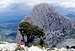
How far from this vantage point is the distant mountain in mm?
32406

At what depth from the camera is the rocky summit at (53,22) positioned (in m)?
32.4

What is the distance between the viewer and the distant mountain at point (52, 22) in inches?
1276

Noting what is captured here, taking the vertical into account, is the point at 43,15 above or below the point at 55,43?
above

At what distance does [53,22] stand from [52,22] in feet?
0.45

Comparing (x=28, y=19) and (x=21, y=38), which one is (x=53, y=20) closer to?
(x=28, y=19)

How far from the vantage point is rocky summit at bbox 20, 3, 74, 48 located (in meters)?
32.4

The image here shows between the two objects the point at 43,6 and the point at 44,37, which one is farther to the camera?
the point at 43,6

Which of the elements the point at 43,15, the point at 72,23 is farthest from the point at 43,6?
the point at 72,23

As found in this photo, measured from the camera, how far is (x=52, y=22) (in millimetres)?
33062

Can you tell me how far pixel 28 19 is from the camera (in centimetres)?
3134

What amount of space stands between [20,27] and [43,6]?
5151 millimetres

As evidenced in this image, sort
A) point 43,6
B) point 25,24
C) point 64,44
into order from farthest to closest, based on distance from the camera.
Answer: point 43,6, point 64,44, point 25,24

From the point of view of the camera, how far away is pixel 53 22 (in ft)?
108

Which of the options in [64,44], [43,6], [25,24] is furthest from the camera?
[43,6]
